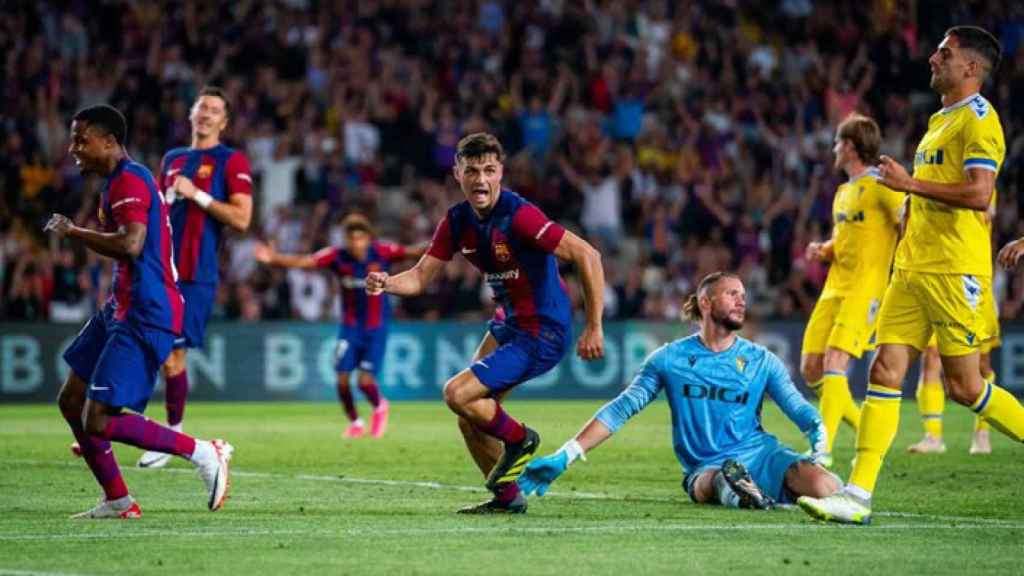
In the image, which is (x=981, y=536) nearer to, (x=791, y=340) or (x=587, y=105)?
(x=791, y=340)

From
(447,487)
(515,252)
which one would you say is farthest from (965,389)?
(447,487)

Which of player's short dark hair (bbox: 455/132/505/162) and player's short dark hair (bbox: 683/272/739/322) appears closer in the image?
player's short dark hair (bbox: 455/132/505/162)

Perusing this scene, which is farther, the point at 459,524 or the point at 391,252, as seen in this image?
the point at 391,252

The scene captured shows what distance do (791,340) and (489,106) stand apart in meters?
5.98

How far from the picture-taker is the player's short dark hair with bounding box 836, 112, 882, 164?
13477 millimetres

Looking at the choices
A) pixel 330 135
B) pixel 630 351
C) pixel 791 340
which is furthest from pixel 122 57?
pixel 791 340

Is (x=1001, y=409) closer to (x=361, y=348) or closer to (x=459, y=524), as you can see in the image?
(x=459, y=524)

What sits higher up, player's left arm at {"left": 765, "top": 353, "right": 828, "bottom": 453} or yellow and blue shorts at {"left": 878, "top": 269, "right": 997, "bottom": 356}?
Answer: yellow and blue shorts at {"left": 878, "top": 269, "right": 997, "bottom": 356}

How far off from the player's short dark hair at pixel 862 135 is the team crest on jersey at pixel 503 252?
448 cm

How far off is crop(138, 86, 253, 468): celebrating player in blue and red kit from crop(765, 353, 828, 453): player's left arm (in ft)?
16.3

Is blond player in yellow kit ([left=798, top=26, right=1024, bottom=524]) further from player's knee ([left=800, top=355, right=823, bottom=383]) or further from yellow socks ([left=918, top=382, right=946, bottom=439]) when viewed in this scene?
yellow socks ([left=918, top=382, right=946, bottom=439])

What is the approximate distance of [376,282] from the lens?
31.9 feet

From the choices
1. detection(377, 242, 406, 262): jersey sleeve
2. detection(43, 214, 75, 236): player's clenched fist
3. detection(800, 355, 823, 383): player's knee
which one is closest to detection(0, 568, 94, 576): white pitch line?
detection(43, 214, 75, 236): player's clenched fist

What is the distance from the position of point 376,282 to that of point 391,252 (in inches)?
327
